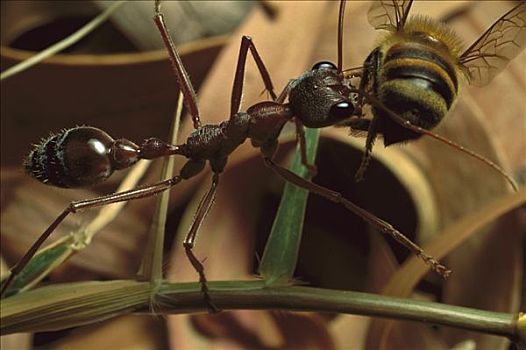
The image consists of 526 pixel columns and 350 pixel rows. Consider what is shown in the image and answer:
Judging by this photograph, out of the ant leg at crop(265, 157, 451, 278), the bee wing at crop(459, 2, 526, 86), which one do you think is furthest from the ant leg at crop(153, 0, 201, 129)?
the bee wing at crop(459, 2, 526, 86)

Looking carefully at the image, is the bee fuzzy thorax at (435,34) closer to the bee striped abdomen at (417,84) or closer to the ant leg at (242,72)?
the bee striped abdomen at (417,84)

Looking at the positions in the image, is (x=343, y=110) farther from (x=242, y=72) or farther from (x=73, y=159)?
(x=73, y=159)

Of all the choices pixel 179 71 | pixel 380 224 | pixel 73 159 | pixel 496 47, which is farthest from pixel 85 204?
pixel 496 47

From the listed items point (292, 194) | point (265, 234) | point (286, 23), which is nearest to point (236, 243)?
point (265, 234)

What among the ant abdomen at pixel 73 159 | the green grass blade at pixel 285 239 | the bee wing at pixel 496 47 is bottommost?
the green grass blade at pixel 285 239

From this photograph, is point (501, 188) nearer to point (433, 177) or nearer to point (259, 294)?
point (433, 177)

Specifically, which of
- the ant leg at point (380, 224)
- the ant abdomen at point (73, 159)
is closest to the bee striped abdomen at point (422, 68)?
the ant leg at point (380, 224)

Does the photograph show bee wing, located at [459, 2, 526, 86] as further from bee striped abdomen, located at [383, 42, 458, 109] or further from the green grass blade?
the green grass blade
